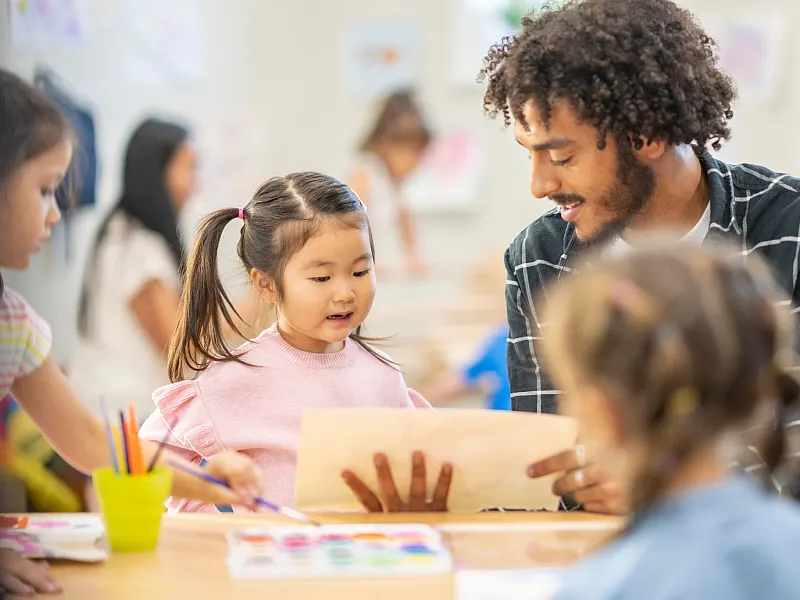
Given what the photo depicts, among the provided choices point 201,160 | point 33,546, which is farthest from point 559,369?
point 201,160

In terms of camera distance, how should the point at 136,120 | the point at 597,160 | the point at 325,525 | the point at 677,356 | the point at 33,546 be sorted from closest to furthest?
the point at 677,356
the point at 33,546
the point at 325,525
the point at 597,160
the point at 136,120

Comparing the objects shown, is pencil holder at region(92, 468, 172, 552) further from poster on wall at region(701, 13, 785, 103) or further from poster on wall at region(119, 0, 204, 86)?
poster on wall at region(701, 13, 785, 103)

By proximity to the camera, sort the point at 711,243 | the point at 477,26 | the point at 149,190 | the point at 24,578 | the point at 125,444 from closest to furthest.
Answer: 1. the point at 24,578
2. the point at 125,444
3. the point at 711,243
4. the point at 149,190
5. the point at 477,26

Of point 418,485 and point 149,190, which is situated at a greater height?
point 149,190

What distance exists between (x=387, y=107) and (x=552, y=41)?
2.15 m

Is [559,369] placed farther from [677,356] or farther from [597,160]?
[597,160]

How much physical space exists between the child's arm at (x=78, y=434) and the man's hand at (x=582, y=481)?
320 mm

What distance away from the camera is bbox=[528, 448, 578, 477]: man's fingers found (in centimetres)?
113

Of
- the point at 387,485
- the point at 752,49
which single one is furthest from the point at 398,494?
the point at 752,49

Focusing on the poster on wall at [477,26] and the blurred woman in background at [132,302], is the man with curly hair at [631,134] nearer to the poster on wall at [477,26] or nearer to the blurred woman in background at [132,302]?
the blurred woman in background at [132,302]

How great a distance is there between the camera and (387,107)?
3.45 m

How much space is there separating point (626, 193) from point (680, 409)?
737 millimetres

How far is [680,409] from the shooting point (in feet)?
2.10

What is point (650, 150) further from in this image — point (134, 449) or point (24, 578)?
point (24, 578)
